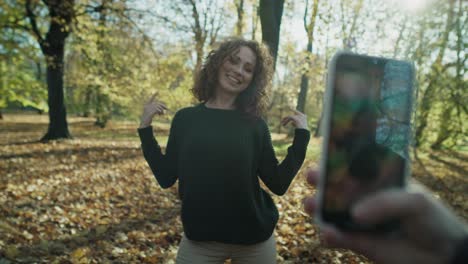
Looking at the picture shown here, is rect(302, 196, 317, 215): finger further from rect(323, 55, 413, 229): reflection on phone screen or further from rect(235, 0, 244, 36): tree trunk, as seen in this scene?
rect(235, 0, 244, 36): tree trunk

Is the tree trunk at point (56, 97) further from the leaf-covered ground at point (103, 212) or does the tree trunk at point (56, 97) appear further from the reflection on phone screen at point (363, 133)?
the reflection on phone screen at point (363, 133)

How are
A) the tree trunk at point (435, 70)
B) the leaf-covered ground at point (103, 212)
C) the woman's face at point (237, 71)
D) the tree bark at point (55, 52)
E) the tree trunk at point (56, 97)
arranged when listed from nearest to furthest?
the woman's face at point (237, 71) < the leaf-covered ground at point (103, 212) < the tree trunk at point (435, 70) < the tree bark at point (55, 52) < the tree trunk at point (56, 97)

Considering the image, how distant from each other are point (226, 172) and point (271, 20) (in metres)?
5.79

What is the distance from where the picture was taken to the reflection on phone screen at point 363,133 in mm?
1050

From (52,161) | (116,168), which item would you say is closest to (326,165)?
(116,168)

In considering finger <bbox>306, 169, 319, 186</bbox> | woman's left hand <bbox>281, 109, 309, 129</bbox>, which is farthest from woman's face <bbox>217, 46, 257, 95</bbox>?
finger <bbox>306, 169, 319, 186</bbox>

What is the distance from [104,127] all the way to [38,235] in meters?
23.4

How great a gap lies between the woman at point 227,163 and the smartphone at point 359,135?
1.47 m

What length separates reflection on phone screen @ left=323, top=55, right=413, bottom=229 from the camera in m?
1.05

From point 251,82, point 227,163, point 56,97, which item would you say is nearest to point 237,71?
point 251,82

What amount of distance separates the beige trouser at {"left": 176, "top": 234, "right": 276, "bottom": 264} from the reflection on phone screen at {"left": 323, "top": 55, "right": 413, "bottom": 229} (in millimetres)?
1587

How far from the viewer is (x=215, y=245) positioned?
8.26 feet

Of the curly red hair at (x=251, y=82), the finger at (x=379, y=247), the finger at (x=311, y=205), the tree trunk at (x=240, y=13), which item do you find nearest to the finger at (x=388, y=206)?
the finger at (x=379, y=247)

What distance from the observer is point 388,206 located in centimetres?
90
